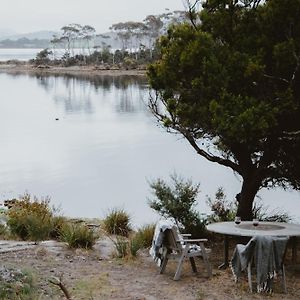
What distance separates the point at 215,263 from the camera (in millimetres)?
6871

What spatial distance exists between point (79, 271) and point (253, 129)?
2186 millimetres

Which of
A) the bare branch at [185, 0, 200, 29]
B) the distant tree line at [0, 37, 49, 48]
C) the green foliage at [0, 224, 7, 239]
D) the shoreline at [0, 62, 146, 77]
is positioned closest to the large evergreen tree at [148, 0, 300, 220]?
the bare branch at [185, 0, 200, 29]

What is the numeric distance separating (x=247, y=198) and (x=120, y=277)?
2243 millimetres

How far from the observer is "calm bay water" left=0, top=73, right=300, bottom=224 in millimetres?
14156

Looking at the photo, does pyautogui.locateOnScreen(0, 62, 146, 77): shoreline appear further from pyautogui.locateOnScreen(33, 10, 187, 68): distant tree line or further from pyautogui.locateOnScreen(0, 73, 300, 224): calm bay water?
pyautogui.locateOnScreen(0, 73, 300, 224): calm bay water

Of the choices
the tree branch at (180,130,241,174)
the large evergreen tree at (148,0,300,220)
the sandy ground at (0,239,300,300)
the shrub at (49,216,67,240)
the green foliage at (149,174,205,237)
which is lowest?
the shrub at (49,216,67,240)

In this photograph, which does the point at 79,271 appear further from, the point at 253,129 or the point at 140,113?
the point at 140,113

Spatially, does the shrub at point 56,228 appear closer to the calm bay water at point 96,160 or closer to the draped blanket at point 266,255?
the calm bay water at point 96,160

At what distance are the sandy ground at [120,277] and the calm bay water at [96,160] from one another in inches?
114

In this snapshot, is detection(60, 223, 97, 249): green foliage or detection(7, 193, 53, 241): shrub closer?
detection(60, 223, 97, 249): green foliage

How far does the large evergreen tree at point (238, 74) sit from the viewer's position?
253 inches

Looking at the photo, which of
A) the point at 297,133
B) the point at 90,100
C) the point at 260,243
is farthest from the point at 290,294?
the point at 90,100

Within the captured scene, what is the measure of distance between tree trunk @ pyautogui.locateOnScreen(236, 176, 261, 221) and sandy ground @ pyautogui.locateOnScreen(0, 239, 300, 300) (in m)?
0.61

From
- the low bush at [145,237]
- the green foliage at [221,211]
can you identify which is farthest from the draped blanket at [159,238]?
the green foliage at [221,211]
